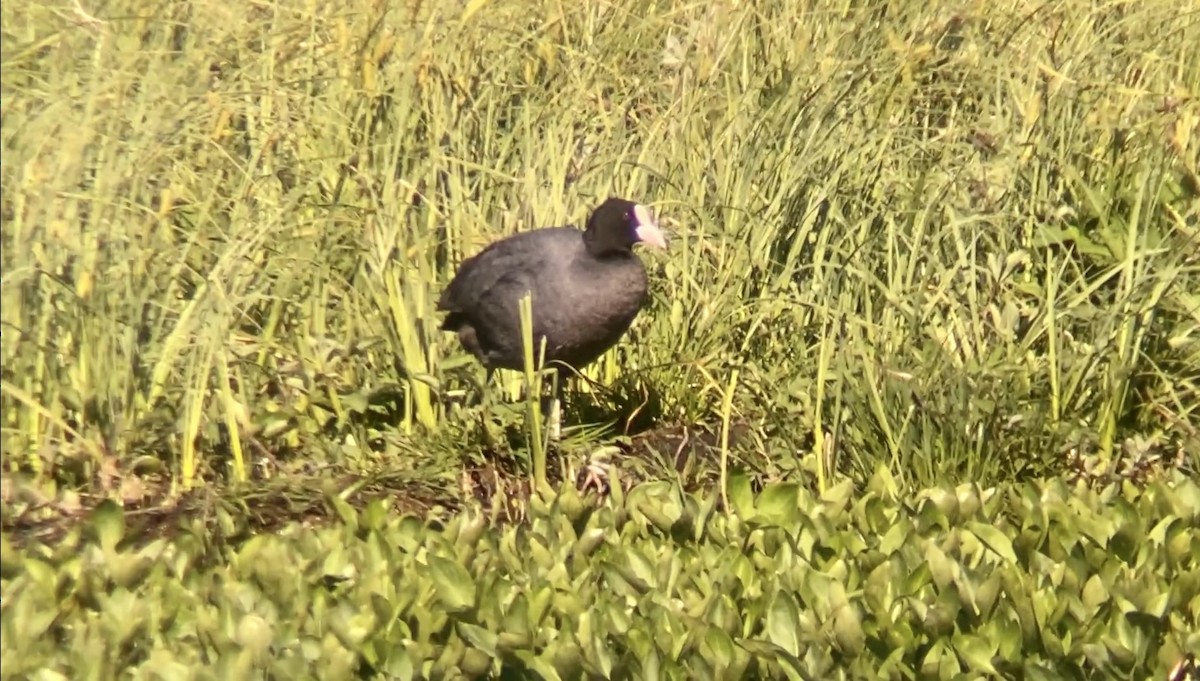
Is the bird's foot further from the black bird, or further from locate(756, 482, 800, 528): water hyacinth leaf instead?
locate(756, 482, 800, 528): water hyacinth leaf

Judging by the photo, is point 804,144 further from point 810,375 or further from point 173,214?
point 173,214

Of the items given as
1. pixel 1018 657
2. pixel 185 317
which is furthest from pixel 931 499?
pixel 185 317

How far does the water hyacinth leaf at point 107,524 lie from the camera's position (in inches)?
126

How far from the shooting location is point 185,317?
12.6 feet

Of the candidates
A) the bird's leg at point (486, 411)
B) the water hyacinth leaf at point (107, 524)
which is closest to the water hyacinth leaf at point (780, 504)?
the bird's leg at point (486, 411)

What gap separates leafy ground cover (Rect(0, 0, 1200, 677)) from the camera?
3318 millimetres

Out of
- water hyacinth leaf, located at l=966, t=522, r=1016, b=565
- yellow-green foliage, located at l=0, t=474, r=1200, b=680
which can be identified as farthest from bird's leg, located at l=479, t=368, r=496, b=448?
water hyacinth leaf, located at l=966, t=522, r=1016, b=565

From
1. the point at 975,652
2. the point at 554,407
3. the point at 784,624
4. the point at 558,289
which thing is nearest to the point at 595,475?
the point at 554,407

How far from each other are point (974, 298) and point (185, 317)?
6.37 ft

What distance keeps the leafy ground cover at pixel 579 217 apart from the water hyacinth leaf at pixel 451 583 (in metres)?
0.13

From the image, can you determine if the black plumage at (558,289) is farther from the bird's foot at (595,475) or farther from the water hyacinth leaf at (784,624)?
the water hyacinth leaf at (784,624)

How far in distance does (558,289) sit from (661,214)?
518 millimetres

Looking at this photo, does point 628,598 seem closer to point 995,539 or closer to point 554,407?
point 995,539

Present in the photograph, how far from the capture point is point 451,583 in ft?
10.2
